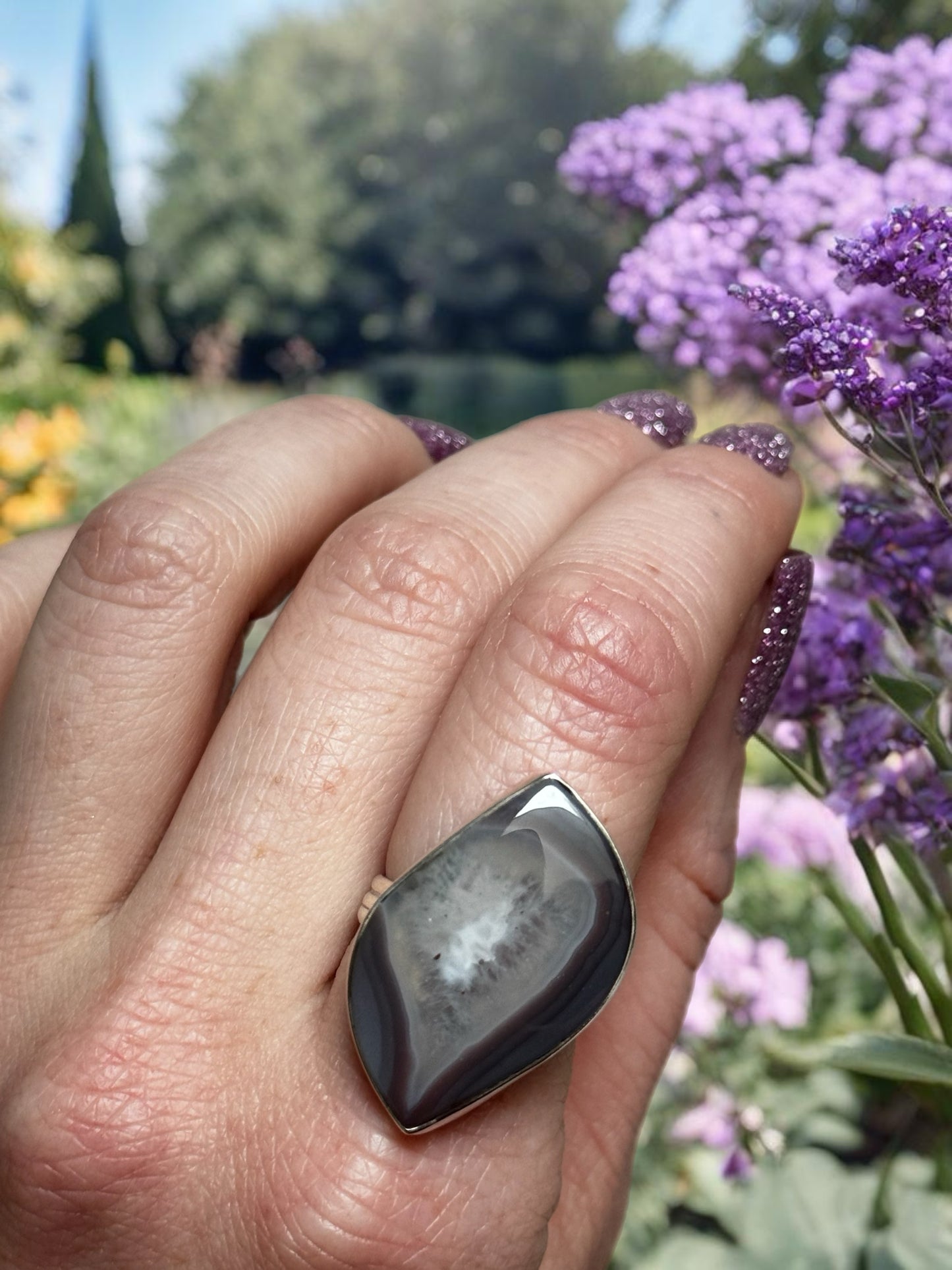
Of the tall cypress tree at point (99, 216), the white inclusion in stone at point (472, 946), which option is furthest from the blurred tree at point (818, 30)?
the tall cypress tree at point (99, 216)

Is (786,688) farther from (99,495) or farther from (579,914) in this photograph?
(99,495)

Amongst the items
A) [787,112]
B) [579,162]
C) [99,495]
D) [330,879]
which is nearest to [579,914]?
[330,879]

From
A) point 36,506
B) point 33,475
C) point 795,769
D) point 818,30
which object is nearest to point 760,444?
point 795,769

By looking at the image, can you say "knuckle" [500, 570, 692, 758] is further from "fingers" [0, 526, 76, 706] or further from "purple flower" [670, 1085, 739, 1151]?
"purple flower" [670, 1085, 739, 1151]

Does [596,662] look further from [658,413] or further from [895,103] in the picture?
[895,103]

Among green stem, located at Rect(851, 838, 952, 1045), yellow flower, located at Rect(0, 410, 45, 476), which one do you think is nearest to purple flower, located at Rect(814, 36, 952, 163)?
green stem, located at Rect(851, 838, 952, 1045)

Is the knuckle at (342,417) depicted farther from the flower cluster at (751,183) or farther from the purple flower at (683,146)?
the purple flower at (683,146)
